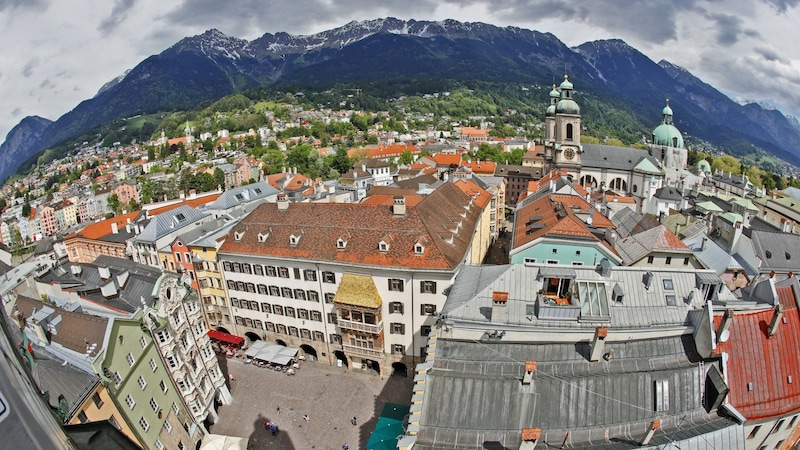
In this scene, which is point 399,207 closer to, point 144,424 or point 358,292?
point 358,292

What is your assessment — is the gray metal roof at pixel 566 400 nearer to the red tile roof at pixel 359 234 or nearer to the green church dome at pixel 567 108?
the red tile roof at pixel 359 234

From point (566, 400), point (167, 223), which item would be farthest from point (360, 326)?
point (167, 223)

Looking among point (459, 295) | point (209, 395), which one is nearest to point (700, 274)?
point (459, 295)

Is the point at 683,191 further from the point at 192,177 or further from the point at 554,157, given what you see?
the point at 192,177

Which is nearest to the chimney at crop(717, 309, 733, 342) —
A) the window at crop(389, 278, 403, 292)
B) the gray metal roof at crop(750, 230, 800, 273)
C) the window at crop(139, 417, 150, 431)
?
the window at crop(389, 278, 403, 292)

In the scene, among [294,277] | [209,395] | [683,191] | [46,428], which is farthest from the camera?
[683,191]

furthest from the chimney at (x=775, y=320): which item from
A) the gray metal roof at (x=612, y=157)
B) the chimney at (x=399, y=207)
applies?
the gray metal roof at (x=612, y=157)
